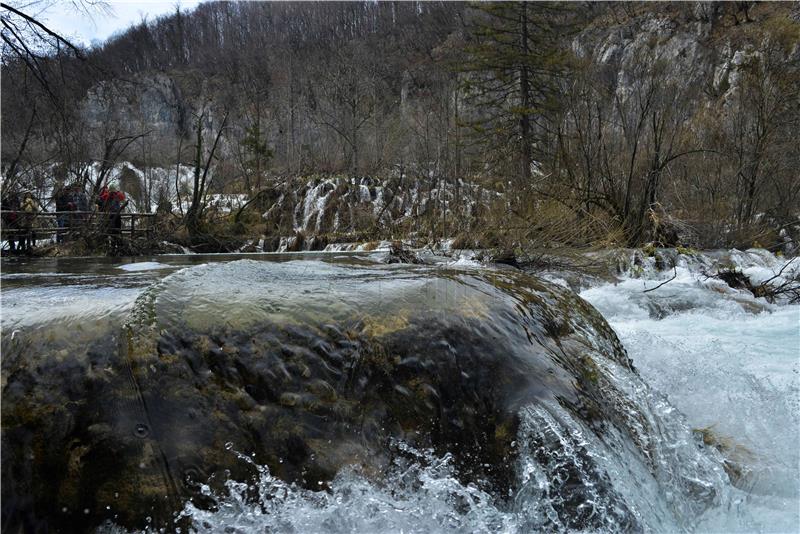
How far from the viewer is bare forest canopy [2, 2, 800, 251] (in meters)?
9.45

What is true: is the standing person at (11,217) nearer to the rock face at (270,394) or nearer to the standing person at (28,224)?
the standing person at (28,224)

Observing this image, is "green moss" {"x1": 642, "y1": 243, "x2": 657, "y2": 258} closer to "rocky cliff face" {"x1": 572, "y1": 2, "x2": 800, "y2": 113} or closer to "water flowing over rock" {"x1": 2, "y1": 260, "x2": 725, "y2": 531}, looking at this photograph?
"water flowing over rock" {"x1": 2, "y1": 260, "x2": 725, "y2": 531}

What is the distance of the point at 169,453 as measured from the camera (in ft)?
6.17

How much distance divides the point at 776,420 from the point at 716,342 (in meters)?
1.88

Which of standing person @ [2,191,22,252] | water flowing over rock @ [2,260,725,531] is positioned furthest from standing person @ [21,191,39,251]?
water flowing over rock @ [2,260,725,531]

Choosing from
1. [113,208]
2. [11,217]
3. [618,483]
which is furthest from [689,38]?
[618,483]

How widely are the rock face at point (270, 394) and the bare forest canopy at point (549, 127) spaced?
5834mm

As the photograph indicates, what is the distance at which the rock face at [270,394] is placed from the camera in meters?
1.82

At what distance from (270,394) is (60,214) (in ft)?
32.5

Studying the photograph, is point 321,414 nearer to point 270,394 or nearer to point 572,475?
point 270,394

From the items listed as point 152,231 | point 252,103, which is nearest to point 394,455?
point 152,231

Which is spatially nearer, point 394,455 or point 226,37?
point 394,455

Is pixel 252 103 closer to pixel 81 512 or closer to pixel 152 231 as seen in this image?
pixel 152 231

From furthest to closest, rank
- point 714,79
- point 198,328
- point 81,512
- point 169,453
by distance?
point 714,79
point 198,328
point 169,453
point 81,512
